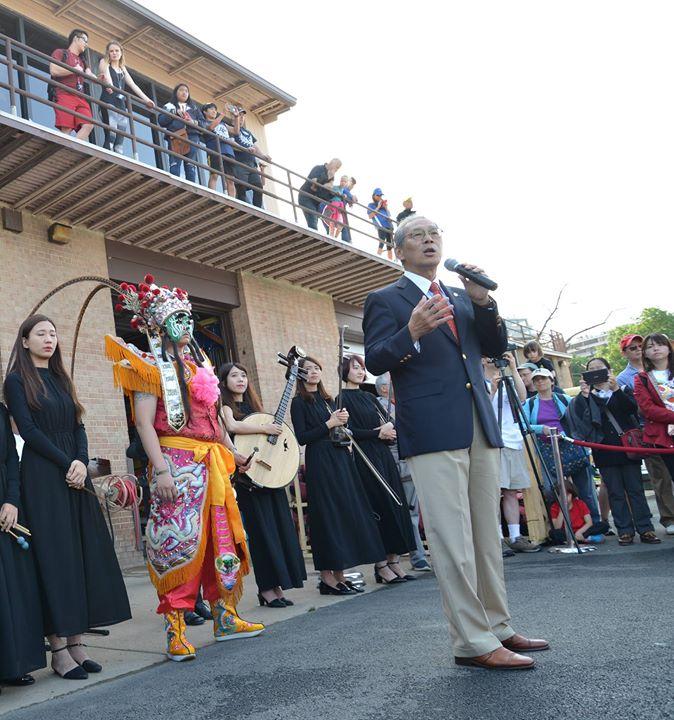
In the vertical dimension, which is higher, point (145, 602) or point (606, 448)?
point (606, 448)

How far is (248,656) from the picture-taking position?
366cm

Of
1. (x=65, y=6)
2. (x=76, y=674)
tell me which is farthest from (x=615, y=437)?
(x=65, y=6)

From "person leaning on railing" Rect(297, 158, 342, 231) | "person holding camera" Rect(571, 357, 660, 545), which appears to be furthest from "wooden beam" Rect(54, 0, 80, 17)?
"person holding camera" Rect(571, 357, 660, 545)

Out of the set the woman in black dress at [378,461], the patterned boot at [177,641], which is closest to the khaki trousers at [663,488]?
the woman in black dress at [378,461]

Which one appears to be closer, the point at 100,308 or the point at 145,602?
A: the point at 145,602

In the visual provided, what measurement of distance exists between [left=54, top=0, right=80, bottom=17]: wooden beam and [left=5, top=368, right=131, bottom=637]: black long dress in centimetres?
1008

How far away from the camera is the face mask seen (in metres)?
4.31

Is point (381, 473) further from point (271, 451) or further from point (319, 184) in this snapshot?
point (319, 184)

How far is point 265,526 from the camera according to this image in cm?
545

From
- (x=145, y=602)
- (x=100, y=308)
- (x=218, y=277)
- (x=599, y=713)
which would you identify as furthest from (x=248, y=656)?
(x=218, y=277)

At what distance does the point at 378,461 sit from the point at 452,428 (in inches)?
136

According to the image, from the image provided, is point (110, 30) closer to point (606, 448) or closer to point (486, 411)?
point (606, 448)

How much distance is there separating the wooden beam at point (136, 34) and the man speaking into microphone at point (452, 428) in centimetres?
1180

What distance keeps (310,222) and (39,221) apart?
5.22m
